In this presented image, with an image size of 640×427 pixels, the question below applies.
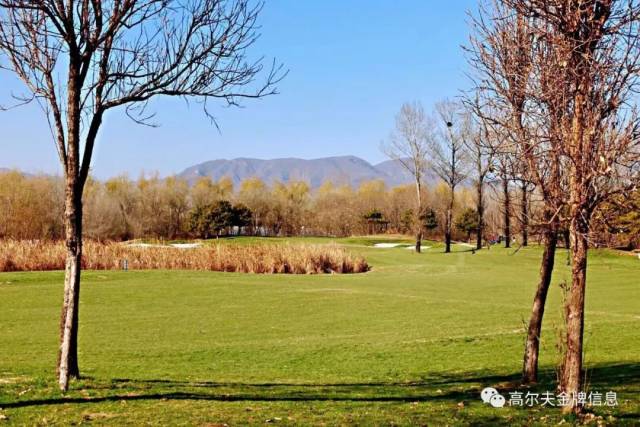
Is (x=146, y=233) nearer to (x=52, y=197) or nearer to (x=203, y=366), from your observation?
(x=52, y=197)

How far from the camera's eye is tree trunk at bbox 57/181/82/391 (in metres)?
6.48

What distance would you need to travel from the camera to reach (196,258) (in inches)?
1033

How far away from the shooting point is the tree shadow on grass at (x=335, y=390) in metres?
6.24

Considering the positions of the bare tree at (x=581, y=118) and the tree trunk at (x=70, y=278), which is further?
the tree trunk at (x=70, y=278)

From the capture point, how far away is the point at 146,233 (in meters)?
55.2

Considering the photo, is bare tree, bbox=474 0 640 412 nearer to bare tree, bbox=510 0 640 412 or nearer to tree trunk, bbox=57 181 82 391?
bare tree, bbox=510 0 640 412

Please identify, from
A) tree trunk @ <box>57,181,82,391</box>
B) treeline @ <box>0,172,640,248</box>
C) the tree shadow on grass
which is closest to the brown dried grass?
the tree shadow on grass

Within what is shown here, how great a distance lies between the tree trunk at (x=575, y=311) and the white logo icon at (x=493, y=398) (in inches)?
26.8

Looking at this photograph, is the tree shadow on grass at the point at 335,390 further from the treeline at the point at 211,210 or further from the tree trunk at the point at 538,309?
the treeline at the point at 211,210

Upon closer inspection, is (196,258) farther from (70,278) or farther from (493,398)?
(493,398)

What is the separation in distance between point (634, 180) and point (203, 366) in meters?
6.14

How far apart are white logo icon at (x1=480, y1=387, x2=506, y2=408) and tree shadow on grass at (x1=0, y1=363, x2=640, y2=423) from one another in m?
0.10

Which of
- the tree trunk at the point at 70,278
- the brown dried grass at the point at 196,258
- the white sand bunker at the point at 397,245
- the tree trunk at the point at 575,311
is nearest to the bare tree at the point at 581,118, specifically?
the tree trunk at the point at 575,311

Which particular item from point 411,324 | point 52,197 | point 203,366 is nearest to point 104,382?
point 203,366
